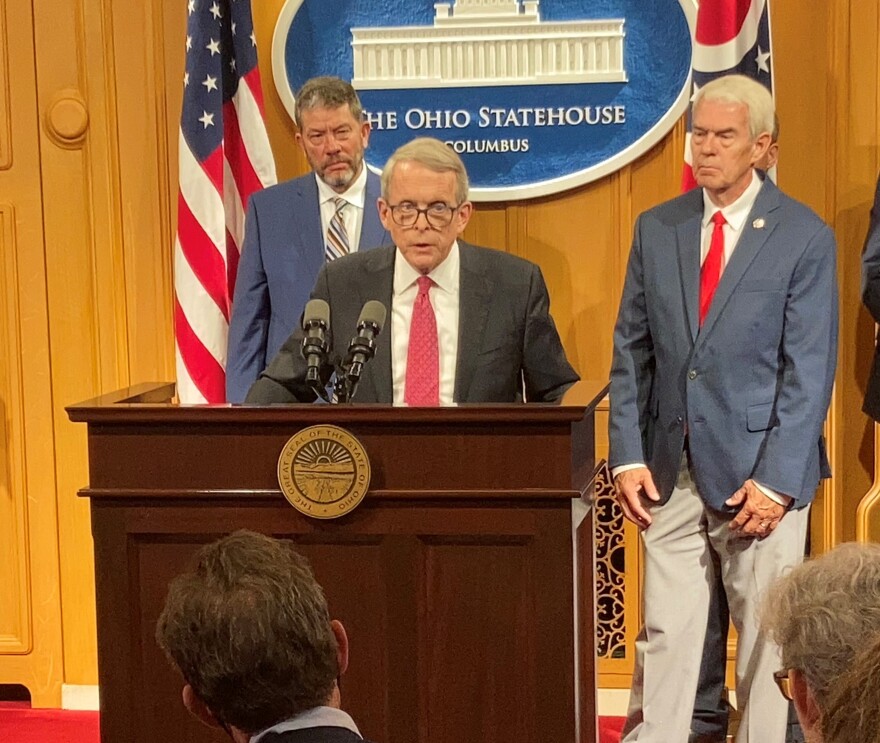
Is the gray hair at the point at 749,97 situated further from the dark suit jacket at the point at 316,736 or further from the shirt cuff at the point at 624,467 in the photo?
the dark suit jacket at the point at 316,736

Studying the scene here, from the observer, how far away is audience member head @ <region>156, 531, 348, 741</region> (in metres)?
1.71

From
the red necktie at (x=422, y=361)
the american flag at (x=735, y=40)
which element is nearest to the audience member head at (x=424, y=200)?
the red necktie at (x=422, y=361)

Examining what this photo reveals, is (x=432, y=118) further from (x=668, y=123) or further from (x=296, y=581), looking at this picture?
(x=296, y=581)

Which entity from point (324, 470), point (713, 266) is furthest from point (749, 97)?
point (324, 470)

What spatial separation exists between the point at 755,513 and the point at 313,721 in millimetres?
1816

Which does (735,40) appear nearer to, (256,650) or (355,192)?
(355,192)

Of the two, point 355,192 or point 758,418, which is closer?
point 758,418

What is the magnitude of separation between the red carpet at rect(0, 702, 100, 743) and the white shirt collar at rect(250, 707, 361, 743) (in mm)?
2758

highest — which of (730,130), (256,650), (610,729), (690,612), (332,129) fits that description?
(332,129)

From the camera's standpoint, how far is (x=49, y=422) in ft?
14.9

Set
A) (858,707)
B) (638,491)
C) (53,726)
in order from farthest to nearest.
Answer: (53,726) → (638,491) → (858,707)

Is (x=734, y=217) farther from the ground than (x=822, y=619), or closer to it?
farther from the ground

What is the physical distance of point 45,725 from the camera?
4.39m

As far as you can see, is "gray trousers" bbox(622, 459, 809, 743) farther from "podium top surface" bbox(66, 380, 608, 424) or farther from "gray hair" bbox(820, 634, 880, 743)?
"gray hair" bbox(820, 634, 880, 743)
